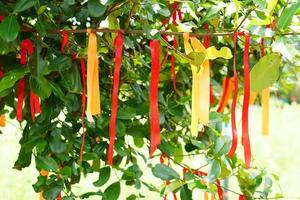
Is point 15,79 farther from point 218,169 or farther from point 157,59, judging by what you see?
point 218,169

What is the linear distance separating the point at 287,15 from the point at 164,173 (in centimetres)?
41

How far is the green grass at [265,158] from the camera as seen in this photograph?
2547 mm

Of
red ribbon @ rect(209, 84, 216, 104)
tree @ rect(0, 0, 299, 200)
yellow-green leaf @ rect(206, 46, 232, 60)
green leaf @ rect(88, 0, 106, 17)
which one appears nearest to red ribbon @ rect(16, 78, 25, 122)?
tree @ rect(0, 0, 299, 200)

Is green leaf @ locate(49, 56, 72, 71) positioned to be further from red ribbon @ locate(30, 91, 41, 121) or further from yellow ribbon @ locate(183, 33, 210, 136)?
yellow ribbon @ locate(183, 33, 210, 136)

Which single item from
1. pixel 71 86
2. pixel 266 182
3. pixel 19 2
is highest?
pixel 19 2

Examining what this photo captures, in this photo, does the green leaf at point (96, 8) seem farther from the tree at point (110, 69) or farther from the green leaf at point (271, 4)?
the green leaf at point (271, 4)

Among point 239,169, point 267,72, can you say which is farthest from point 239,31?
point 239,169

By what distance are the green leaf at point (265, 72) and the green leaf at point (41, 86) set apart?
1.08 ft

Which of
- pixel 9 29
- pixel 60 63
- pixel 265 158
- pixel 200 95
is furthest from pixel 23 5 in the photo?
pixel 265 158

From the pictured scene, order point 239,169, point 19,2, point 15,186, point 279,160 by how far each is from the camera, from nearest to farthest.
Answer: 1. point 19,2
2. point 239,169
3. point 15,186
4. point 279,160

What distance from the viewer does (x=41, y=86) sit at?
952mm

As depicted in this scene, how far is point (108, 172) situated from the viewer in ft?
3.61

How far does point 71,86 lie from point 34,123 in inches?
4.6

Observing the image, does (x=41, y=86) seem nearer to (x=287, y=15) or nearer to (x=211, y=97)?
(x=287, y=15)
